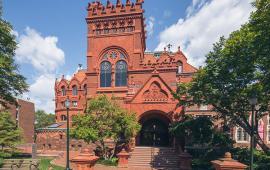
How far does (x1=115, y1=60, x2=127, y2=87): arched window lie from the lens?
36.9 meters

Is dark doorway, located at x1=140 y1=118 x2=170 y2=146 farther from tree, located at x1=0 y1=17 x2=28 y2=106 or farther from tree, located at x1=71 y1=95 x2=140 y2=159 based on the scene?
tree, located at x1=0 y1=17 x2=28 y2=106

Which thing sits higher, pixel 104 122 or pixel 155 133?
pixel 104 122

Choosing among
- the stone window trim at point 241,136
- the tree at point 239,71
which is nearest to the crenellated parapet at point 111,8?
the tree at point 239,71

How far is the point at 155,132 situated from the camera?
3278 centimetres

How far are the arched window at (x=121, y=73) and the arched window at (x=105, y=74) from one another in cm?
118

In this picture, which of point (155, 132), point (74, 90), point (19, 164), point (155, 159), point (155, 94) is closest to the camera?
point (19, 164)

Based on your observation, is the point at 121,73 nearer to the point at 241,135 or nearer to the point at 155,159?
the point at 155,159

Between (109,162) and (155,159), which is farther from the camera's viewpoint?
(155,159)

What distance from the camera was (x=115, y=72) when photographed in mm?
37156

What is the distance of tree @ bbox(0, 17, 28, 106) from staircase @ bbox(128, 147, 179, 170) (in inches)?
547

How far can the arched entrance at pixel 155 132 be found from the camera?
32438 mm

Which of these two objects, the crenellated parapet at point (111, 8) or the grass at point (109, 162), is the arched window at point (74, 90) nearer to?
the crenellated parapet at point (111, 8)

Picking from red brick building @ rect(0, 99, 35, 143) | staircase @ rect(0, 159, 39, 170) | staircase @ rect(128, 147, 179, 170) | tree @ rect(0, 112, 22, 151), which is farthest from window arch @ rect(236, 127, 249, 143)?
red brick building @ rect(0, 99, 35, 143)

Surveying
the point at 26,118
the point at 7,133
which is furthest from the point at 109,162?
the point at 26,118
